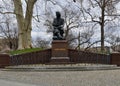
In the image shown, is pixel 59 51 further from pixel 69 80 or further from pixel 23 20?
pixel 69 80

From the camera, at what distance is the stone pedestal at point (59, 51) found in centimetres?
3000

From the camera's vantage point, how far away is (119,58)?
32.2 m

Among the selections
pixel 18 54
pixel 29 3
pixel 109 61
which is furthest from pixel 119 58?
Result: pixel 29 3

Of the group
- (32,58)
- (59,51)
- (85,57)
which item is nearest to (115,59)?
(85,57)

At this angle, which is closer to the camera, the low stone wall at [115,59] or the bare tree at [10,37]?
the low stone wall at [115,59]

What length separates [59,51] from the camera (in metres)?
30.1

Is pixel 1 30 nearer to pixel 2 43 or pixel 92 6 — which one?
pixel 2 43

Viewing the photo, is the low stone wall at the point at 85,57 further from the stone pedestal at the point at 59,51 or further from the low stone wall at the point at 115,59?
the stone pedestal at the point at 59,51

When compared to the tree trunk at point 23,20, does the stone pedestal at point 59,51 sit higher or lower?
lower

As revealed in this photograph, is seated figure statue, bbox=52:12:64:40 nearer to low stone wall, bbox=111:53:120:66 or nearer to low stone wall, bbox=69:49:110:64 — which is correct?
low stone wall, bbox=69:49:110:64

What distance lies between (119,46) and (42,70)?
72906 millimetres

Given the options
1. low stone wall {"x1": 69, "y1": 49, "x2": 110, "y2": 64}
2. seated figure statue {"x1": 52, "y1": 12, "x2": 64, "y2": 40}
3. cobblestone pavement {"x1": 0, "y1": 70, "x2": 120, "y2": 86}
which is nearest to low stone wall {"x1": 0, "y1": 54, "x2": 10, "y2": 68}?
seated figure statue {"x1": 52, "y1": 12, "x2": 64, "y2": 40}

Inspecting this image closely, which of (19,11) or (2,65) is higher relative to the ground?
(19,11)

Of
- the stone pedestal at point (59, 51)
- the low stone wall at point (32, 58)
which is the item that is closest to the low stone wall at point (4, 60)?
the low stone wall at point (32, 58)
